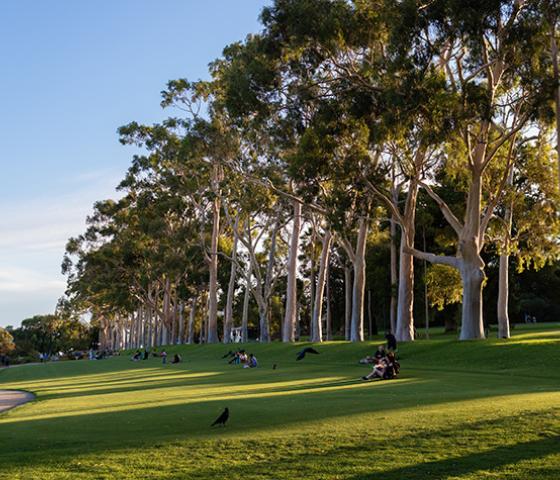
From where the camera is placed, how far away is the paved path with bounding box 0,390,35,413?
22417mm

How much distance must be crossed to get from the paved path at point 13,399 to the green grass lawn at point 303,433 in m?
0.97

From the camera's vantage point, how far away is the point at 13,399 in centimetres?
2534

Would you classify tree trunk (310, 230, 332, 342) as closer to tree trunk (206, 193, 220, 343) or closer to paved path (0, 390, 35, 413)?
tree trunk (206, 193, 220, 343)

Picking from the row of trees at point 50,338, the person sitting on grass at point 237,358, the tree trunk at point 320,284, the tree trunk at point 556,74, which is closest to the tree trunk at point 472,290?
the tree trunk at point 556,74

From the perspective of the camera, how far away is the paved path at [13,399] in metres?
22.4

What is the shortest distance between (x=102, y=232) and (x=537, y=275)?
151ft

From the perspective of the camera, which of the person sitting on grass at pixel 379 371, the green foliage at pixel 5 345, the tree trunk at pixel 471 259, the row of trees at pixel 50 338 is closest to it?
the person sitting on grass at pixel 379 371

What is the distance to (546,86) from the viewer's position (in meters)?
27.5

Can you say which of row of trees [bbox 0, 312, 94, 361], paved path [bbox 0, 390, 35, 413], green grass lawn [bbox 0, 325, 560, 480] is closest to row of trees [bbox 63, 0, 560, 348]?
green grass lawn [bbox 0, 325, 560, 480]

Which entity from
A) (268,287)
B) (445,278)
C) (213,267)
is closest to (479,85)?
(445,278)

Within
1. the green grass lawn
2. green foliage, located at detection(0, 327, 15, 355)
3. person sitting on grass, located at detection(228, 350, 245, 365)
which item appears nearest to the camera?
the green grass lawn

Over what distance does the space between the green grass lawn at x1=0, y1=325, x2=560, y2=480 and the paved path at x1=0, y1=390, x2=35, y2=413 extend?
3.18 ft

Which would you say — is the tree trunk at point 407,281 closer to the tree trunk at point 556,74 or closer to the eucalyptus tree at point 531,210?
the eucalyptus tree at point 531,210

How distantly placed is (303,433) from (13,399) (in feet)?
54.3
